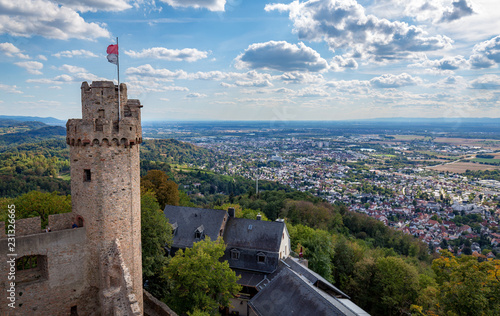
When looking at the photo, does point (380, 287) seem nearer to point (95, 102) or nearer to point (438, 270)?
point (438, 270)

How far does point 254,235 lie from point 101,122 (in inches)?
965

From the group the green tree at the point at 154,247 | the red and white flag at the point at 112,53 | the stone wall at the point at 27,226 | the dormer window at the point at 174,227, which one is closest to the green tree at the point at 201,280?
the green tree at the point at 154,247

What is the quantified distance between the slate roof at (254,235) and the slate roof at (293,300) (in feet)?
28.0

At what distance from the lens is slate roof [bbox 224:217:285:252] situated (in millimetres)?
34438

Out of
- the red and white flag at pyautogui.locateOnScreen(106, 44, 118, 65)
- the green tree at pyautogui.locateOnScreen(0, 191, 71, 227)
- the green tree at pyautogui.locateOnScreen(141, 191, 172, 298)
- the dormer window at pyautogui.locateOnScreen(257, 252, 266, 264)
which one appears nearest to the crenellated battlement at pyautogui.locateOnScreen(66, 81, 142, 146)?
the red and white flag at pyautogui.locateOnScreen(106, 44, 118, 65)

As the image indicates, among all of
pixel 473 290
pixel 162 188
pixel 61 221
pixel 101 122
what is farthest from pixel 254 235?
pixel 101 122

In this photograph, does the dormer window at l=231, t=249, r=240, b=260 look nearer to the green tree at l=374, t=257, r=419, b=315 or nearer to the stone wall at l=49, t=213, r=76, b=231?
the green tree at l=374, t=257, r=419, b=315

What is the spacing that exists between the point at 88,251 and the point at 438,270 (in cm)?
2358

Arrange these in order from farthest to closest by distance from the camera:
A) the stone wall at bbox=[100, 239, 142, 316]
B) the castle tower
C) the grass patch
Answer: the grass patch < the castle tower < the stone wall at bbox=[100, 239, 142, 316]

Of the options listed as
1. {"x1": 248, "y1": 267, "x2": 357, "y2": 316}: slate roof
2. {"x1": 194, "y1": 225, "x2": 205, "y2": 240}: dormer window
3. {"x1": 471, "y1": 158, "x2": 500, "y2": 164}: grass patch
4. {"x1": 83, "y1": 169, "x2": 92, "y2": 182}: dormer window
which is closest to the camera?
{"x1": 83, "y1": 169, "x2": 92, "y2": 182}: dormer window

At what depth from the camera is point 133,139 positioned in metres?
15.7

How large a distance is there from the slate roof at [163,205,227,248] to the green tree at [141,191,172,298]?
5546mm

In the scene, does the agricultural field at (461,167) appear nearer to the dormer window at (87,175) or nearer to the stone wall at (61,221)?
the dormer window at (87,175)

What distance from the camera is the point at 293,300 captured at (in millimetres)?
22656
